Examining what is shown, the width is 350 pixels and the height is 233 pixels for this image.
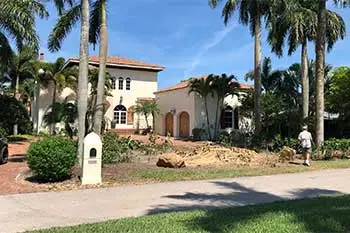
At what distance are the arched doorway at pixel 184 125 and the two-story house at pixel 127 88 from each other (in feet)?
13.6

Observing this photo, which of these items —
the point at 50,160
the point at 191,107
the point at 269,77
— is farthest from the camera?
the point at 269,77

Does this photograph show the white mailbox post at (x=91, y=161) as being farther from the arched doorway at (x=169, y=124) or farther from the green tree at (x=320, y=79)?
the arched doorway at (x=169, y=124)

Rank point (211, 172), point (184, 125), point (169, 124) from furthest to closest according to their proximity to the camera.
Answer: point (169, 124) < point (184, 125) < point (211, 172)

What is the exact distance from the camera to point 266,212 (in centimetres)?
807

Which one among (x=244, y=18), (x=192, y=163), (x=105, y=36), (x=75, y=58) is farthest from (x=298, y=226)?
(x=75, y=58)

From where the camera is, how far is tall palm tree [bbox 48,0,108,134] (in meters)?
16.8

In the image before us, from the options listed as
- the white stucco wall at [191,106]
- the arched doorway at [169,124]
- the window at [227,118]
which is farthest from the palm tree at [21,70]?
the window at [227,118]

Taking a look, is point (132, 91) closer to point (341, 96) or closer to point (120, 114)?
point (120, 114)

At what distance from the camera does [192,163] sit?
699 inches

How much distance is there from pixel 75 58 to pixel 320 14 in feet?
75.4

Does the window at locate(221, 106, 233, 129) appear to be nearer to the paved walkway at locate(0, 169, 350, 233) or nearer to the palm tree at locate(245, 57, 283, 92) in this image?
the palm tree at locate(245, 57, 283, 92)

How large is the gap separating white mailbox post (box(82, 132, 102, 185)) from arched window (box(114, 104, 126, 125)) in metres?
27.7

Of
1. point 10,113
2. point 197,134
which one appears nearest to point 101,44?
point 10,113

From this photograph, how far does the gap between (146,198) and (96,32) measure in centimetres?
1041
